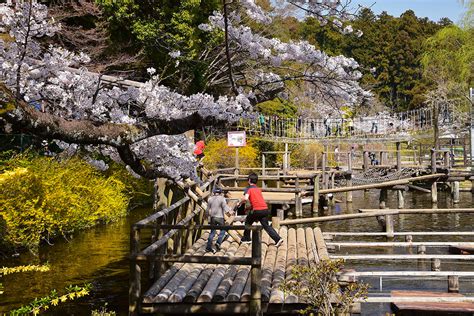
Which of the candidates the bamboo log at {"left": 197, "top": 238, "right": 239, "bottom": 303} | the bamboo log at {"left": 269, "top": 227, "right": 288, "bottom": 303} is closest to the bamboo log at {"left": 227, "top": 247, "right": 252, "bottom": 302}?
the bamboo log at {"left": 197, "top": 238, "right": 239, "bottom": 303}

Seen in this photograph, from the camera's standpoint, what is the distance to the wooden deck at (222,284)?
635cm

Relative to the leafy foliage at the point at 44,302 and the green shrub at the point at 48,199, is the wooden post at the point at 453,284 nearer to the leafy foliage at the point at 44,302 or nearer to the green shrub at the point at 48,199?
the leafy foliage at the point at 44,302

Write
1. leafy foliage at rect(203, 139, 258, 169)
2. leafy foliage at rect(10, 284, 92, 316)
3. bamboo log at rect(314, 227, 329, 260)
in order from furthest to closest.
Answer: leafy foliage at rect(203, 139, 258, 169)
bamboo log at rect(314, 227, 329, 260)
leafy foliage at rect(10, 284, 92, 316)

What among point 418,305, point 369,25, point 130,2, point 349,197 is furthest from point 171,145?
point 369,25

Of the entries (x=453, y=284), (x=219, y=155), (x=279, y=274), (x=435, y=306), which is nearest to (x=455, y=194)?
(x=219, y=155)

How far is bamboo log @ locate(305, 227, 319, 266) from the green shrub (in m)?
5.35

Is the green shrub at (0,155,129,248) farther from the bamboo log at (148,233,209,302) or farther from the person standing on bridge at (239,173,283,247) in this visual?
the person standing on bridge at (239,173,283,247)

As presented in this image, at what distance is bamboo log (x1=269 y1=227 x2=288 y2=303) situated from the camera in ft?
21.0

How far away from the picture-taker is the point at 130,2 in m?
22.8

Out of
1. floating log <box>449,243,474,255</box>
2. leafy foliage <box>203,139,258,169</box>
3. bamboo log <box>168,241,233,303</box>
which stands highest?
leafy foliage <box>203,139,258,169</box>

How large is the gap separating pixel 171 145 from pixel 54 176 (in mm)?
3540

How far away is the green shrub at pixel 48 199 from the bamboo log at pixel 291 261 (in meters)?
5.05

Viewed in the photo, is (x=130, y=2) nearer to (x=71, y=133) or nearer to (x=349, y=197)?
(x=349, y=197)

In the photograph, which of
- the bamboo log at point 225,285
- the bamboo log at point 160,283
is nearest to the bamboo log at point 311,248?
the bamboo log at point 225,285
